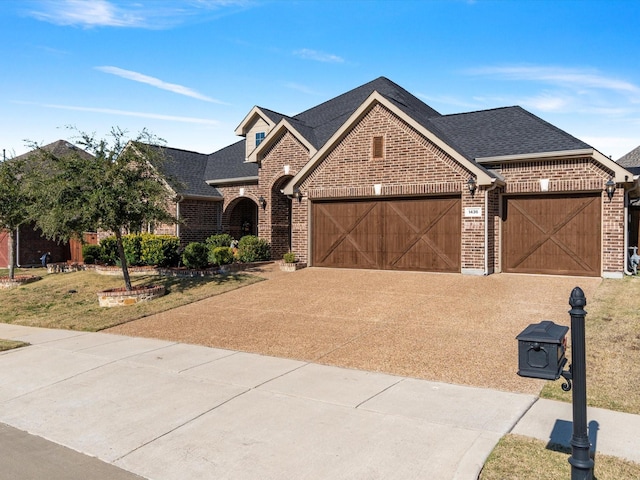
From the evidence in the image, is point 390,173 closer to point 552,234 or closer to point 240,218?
point 552,234

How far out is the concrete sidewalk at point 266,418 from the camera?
4.85 m

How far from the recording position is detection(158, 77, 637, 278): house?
15070 millimetres

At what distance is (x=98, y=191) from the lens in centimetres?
1386

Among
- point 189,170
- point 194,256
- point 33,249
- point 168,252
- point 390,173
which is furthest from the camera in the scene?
point 33,249

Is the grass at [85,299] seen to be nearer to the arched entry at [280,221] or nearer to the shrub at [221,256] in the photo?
the shrub at [221,256]

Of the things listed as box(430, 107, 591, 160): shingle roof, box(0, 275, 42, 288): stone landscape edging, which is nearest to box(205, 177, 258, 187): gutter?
box(430, 107, 591, 160): shingle roof

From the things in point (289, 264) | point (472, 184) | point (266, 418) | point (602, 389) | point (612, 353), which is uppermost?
point (472, 184)

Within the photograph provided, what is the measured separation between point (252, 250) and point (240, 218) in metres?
5.76

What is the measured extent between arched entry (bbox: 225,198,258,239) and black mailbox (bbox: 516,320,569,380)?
21.1 m

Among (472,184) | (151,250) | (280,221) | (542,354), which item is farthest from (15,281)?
(542,354)

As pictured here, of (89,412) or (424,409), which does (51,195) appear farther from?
(424,409)

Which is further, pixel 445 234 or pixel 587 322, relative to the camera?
pixel 445 234

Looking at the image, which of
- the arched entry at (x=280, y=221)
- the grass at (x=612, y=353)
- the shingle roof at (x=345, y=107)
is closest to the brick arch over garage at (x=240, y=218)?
the arched entry at (x=280, y=221)

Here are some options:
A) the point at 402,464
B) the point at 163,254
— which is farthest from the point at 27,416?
the point at 163,254
